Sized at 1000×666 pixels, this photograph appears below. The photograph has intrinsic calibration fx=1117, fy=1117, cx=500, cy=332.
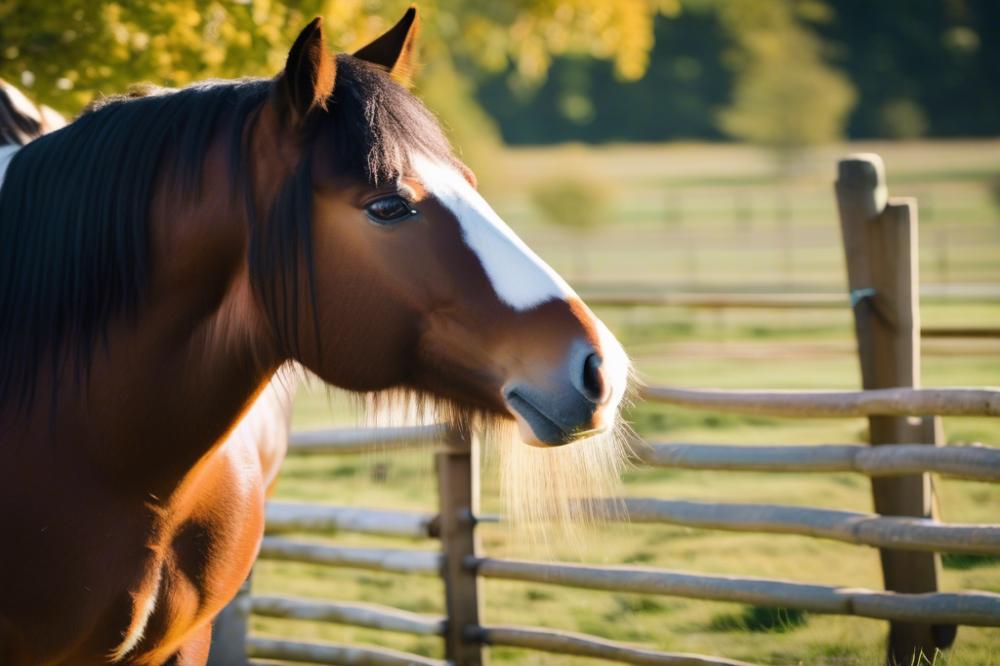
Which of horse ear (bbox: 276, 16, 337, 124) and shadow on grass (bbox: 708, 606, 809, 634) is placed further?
shadow on grass (bbox: 708, 606, 809, 634)

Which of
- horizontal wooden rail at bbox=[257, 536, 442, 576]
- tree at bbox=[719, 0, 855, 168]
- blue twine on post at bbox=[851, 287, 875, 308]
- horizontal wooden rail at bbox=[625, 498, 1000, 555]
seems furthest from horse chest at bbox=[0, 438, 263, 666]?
tree at bbox=[719, 0, 855, 168]

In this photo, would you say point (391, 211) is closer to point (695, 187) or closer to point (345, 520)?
point (345, 520)

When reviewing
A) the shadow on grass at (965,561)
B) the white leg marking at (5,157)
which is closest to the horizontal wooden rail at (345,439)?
the white leg marking at (5,157)

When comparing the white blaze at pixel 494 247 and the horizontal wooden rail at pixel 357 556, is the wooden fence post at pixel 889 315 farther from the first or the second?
the white blaze at pixel 494 247

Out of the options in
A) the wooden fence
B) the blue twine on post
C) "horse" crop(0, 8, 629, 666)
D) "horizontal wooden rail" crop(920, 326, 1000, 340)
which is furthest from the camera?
"horizontal wooden rail" crop(920, 326, 1000, 340)

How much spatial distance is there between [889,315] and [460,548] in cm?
197

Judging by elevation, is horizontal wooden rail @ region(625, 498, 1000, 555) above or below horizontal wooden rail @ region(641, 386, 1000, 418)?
below

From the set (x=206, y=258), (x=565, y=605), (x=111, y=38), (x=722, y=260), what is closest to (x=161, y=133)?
(x=206, y=258)

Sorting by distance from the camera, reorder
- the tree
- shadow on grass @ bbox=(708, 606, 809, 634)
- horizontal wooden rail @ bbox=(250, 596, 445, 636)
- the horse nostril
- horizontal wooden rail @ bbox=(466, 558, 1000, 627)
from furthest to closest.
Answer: the tree < horizontal wooden rail @ bbox=(250, 596, 445, 636) < shadow on grass @ bbox=(708, 606, 809, 634) < horizontal wooden rail @ bbox=(466, 558, 1000, 627) < the horse nostril

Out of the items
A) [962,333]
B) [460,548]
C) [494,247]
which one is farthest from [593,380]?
[962,333]

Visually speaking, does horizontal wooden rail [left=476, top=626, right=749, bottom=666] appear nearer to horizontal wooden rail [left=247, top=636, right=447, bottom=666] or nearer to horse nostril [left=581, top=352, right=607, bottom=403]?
horizontal wooden rail [left=247, top=636, right=447, bottom=666]

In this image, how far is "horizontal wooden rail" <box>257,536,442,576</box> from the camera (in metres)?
4.82

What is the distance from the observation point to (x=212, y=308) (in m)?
2.33

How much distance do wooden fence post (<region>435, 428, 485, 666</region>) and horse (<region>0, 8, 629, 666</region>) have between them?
2298 mm
